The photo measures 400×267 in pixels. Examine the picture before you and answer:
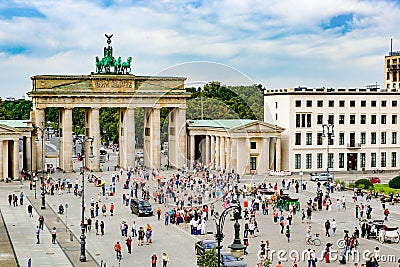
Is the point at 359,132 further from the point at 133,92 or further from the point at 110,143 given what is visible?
the point at 110,143

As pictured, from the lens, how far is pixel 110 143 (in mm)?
178875

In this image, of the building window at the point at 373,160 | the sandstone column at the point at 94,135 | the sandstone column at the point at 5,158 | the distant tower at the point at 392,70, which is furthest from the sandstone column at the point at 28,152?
the distant tower at the point at 392,70

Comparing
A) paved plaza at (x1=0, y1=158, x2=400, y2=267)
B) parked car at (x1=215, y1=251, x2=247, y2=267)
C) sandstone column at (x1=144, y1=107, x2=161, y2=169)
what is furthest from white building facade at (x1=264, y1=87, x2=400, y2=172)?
parked car at (x1=215, y1=251, x2=247, y2=267)

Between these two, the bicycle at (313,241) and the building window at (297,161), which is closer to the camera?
the bicycle at (313,241)

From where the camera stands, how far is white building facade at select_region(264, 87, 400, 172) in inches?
3743

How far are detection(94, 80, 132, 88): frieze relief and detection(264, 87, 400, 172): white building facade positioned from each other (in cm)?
2000

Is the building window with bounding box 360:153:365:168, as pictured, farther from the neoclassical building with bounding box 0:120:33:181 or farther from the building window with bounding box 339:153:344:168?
the neoclassical building with bounding box 0:120:33:181

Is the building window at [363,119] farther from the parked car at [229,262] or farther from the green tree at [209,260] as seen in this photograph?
the green tree at [209,260]

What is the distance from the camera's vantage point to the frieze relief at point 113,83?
97.6 meters

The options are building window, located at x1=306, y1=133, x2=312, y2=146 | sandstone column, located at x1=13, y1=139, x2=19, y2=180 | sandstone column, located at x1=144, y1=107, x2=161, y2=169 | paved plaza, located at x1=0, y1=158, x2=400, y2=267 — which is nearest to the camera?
paved plaza, located at x1=0, y1=158, x2=400, y2=267

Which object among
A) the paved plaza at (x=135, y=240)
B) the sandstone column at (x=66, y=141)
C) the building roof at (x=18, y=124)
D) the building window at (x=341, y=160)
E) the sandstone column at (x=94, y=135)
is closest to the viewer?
the paved plaza at (x=135, y=240)

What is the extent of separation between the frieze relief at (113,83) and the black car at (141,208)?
40.4 metres

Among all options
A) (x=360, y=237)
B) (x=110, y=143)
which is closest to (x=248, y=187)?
(x=360, y=237)

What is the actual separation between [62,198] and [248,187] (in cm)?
2008
